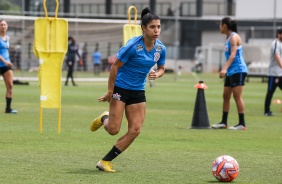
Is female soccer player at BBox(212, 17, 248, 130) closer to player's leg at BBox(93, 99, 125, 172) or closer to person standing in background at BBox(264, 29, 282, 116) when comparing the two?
person standing in background at BBox(264, 29, 282, 116)

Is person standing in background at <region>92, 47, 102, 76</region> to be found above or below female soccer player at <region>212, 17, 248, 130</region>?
below

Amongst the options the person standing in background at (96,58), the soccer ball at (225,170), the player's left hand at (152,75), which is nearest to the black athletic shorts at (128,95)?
the player's left hand at (152,75)

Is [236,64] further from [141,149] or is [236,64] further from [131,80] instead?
[131,80]

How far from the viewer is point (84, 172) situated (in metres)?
11.0

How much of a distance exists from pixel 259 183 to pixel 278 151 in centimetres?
375

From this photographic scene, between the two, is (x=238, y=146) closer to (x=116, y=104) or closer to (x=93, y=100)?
(x=116, y=104)

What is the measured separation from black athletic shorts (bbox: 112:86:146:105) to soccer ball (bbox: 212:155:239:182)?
66.1 inches

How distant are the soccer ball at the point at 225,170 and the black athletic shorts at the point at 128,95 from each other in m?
1.68

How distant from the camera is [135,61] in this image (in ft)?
37.5

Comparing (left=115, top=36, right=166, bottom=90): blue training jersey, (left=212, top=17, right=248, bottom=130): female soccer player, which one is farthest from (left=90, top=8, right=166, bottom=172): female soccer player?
(left=212, top=17, right=248, bottom=130): female soccer player

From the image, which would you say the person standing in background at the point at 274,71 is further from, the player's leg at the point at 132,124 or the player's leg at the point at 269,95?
the player's leg at the point at 132,124

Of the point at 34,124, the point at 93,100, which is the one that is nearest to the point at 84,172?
the point at 34,124

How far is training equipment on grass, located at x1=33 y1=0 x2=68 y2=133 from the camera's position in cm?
1592

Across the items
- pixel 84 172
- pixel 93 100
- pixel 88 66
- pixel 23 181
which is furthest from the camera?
pixel 88 66
